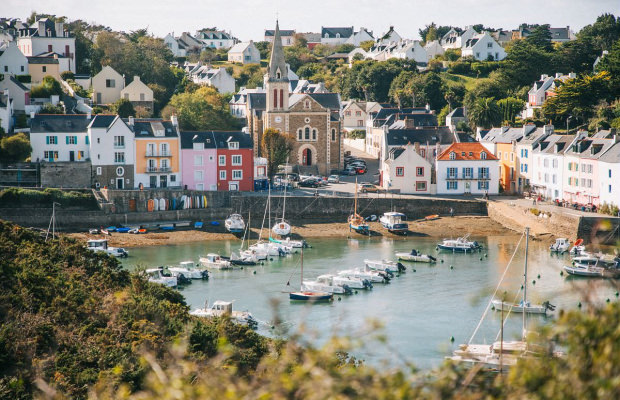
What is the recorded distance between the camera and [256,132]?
57.5 meters

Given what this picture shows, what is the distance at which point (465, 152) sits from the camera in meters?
48.6

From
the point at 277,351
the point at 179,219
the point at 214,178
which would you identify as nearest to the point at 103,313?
the point at 277,351

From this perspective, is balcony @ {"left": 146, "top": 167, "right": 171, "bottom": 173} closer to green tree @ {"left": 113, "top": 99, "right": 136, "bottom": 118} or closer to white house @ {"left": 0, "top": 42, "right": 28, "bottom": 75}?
green tree @ {"left": 113, "top": 99, "right": 136, "bottom": 118}

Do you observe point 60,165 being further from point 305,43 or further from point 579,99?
point 305,43

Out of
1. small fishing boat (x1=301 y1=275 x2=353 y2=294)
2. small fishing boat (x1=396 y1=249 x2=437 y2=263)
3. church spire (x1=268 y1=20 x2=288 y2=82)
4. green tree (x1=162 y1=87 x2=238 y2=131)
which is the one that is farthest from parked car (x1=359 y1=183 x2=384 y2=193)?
small fishing boat (x1=301 y1=275 x2=353 y2=294)

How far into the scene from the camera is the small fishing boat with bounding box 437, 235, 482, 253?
39406 mm

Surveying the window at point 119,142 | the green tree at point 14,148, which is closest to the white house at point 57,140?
the green tree at point 14,148

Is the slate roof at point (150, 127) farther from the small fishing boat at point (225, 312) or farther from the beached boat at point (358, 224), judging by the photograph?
the small fishing boat at point (225, 312)

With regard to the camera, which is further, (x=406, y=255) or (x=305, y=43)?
(x=305, y=43)

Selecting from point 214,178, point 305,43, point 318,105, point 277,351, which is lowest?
point 277,351

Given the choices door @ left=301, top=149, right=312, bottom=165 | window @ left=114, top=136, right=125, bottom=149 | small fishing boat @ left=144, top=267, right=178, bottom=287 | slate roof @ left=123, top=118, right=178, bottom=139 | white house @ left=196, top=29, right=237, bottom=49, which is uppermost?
white house @ left=196, top=29, right=237, bottom=49

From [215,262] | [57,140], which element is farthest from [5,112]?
[215,262]

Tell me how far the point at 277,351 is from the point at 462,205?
28225mm

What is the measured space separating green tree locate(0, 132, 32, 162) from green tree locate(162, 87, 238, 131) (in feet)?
41.5
